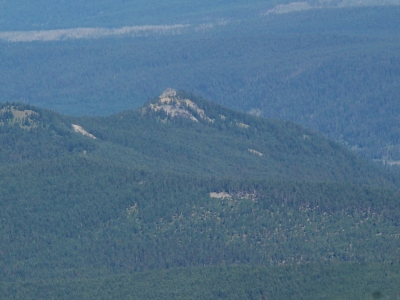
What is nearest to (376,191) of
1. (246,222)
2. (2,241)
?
(246,222)

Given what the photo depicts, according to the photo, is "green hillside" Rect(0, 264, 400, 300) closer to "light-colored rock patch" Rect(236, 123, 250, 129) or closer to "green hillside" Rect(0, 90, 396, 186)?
"green hillside" Rect(0, 90, 396, 186)

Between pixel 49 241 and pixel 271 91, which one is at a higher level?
pixel 49 241

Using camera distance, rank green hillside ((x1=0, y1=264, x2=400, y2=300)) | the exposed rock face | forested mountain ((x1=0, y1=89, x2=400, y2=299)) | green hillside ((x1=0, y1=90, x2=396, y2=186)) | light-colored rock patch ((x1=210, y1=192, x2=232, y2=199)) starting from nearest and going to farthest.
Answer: green hillside ((x1=0, y1=264, x2=400, y2=300)) → forested mountain ((x1=0, y1=89, x2=400, y2=299)) → light-colored rock patch ((x1=210, y1=192, x2=232, y2=199)) → green hillside ((x1=0, y1=90, x2=396, y2=186)) → the exposed rock face

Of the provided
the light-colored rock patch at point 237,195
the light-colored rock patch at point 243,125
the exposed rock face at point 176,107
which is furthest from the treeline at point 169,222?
the light-colored rock patch at point 243,125

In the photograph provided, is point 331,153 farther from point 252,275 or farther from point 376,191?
point 252,275

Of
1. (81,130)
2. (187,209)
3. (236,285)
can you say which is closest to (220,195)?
(187,209)

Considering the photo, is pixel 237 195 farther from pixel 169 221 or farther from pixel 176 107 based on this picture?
pixel 176 107

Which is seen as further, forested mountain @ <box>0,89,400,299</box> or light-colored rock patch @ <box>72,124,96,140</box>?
light-colored rock patch @ <box>72,124,96,140</box>

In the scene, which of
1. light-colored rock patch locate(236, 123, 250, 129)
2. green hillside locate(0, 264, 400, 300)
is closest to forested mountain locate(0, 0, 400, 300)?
green hillside locate(0, 264, 400, 300)
